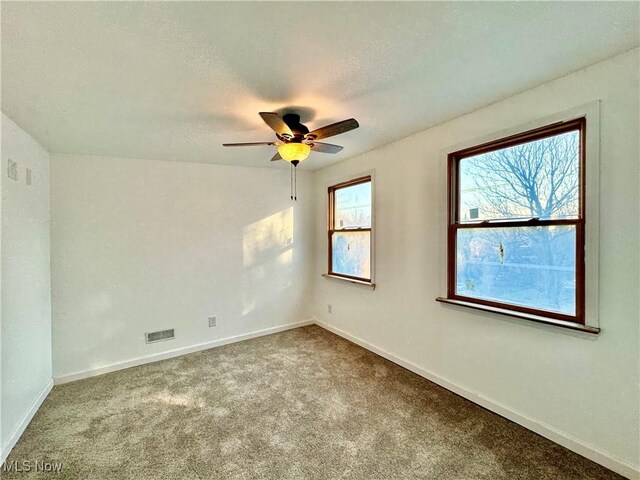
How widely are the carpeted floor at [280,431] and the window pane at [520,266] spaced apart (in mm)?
945

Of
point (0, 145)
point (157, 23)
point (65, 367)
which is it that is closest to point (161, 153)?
point (0, 145)

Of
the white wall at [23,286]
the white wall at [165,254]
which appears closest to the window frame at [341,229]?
the white wall at [165,254]

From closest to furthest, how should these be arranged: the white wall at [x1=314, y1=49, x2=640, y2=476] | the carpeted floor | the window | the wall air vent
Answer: the white wall at [x1=314, y1=49, x2=640, y2=476] < the carpeted floor < the wall air vent < the window

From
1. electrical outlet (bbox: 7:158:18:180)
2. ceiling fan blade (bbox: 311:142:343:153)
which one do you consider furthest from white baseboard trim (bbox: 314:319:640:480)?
electrical outlet (bbox: 7:158:18:180)

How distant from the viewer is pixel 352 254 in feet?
13.0

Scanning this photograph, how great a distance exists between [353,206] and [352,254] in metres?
0.66

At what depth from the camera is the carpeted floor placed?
1.78m

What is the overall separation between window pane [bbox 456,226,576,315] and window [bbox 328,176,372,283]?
1.25 metres

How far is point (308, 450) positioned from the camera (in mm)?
1939

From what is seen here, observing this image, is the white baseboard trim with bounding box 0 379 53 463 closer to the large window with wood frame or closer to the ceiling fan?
the ceiling fan

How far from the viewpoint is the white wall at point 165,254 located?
3049mm

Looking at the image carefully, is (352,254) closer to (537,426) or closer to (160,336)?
(537,426)

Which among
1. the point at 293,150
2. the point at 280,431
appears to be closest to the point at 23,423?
the point at 280,431

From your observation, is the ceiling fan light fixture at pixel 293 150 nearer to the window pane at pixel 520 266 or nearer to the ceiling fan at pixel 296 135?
the ceiling fan at pixel 296 135
